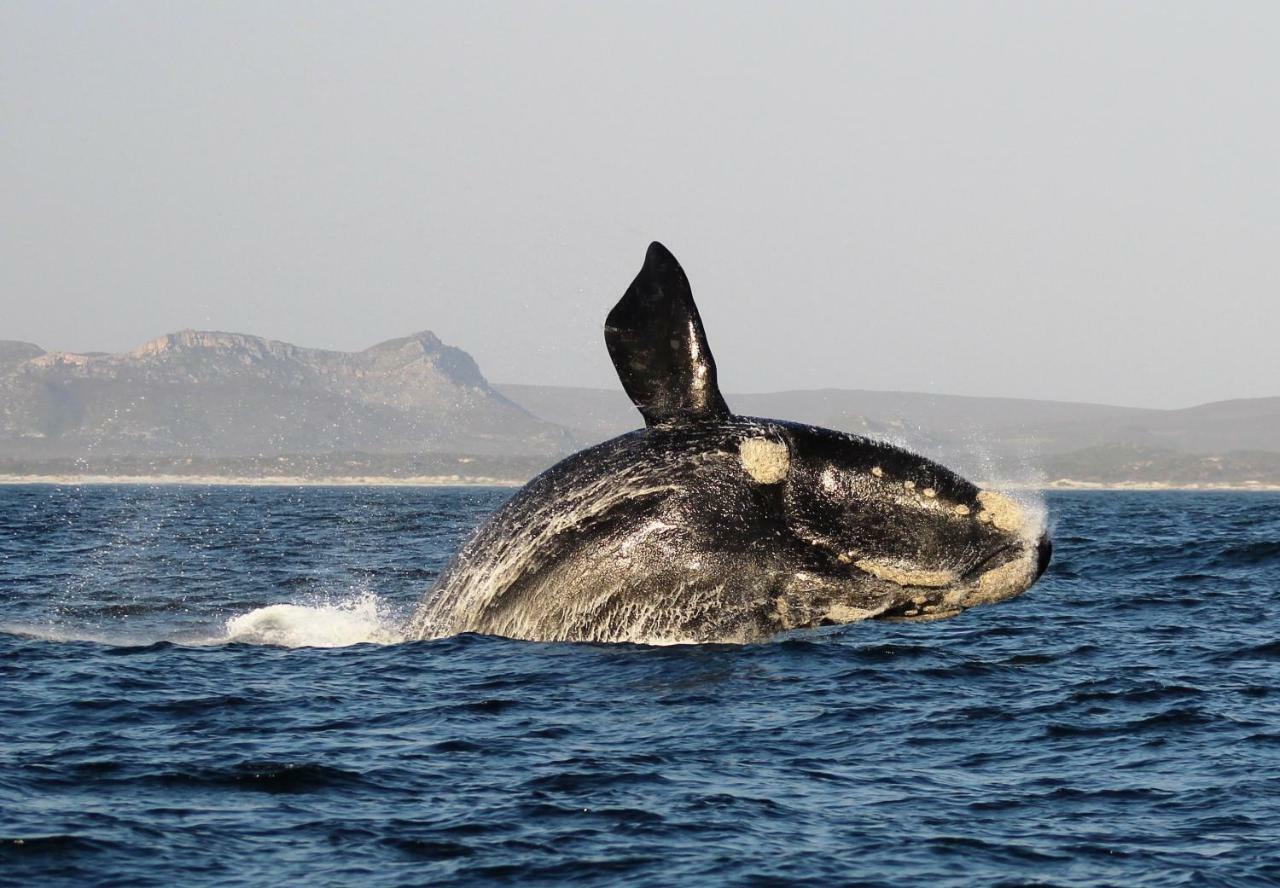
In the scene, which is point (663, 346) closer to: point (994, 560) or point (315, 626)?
point (994, 560)

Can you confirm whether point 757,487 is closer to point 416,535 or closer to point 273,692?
point 273,692

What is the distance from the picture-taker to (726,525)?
494 inches

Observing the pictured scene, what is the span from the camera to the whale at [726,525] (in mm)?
12352

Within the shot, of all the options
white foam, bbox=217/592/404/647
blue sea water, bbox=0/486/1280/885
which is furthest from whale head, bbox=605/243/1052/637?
white foam, bbox=217/592/404/647

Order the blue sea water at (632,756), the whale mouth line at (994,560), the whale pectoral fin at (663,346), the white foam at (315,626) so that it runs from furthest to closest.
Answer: the white foam at (315,626) → the whale pectoral fin at (663,346) → the whale mouth line at (994,560) → the blue sea water at (632,756)

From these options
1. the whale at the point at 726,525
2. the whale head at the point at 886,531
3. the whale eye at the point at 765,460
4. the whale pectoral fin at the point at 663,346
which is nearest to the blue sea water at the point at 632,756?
the whale at the point at 726,525

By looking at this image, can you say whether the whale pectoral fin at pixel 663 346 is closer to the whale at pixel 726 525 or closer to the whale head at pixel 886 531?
the whale at pixel 726 525

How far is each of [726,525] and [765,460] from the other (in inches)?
23.7

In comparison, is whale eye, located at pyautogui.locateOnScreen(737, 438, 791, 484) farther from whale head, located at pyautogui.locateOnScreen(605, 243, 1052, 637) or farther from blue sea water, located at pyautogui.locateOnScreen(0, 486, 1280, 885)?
blue sea water, located at pyautogui.locateOnScreen(0, 486, 1280, 885)

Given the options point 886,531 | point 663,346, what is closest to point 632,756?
point 886,531

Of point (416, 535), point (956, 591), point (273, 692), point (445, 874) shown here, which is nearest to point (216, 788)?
point (445, 874)

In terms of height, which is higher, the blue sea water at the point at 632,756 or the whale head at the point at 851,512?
the whale head at the point at 851,512

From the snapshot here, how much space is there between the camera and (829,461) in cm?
1245

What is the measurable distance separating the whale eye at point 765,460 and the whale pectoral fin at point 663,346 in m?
0.40
